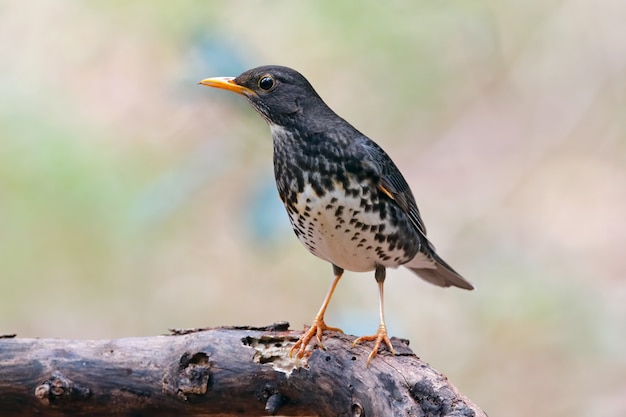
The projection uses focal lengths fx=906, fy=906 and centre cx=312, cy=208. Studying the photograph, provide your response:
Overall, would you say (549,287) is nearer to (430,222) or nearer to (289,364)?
(430,222)

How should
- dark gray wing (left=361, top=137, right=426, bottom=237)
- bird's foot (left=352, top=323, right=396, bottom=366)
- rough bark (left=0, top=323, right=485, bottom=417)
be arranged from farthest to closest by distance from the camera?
1. dark gray wing (left=361, top=137, right=426, bottom=237)
2. bird's foot (left=352, top=323, right=396, bottom=366)
3. rough bark (left=0, top=323, right=485, bottom=417)

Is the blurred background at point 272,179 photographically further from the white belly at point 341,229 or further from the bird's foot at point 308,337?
the bird's foot at point 308,337

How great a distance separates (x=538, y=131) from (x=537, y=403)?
99.7 inches

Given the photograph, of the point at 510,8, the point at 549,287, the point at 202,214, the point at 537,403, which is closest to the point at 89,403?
the point at 202,214

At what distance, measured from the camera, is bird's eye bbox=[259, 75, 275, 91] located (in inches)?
188

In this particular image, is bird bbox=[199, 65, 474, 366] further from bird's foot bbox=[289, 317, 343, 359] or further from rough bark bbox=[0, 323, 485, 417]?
rough bark bbox=[0, 323, 485, 417]

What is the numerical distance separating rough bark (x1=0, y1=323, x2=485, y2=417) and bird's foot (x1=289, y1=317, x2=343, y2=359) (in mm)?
39

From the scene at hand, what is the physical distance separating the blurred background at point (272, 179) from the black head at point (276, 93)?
1019 mm

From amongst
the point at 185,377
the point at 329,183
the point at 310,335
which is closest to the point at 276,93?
the point at 329,183

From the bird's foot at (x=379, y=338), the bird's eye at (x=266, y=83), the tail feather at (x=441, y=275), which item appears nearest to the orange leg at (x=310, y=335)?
the bird's foot at (x=379, y=338)

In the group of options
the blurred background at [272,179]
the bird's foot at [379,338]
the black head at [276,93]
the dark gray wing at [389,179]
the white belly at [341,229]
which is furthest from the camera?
the blurred background at [272,179]

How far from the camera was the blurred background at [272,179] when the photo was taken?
6.30 meters

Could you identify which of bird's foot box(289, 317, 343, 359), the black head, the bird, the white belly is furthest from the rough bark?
the black head

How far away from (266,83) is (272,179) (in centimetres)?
135
